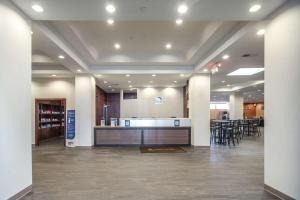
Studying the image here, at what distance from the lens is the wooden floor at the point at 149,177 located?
4.31 meters

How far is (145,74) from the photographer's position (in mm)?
10250

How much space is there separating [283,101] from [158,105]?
11.0 meters

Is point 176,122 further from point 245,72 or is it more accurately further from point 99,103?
point 99,103

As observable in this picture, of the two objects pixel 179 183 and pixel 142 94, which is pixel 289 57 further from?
pixel 142 94

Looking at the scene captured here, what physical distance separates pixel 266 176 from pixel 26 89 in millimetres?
4953

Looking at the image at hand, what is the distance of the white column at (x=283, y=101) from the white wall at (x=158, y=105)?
10.3 m

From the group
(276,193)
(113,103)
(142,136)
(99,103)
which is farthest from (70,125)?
(276,193)

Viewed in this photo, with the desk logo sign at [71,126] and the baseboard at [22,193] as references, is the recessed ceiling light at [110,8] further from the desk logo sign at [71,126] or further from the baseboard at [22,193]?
the desk logo sign at [71,126]

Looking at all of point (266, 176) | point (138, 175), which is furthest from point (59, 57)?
point (266, 176)

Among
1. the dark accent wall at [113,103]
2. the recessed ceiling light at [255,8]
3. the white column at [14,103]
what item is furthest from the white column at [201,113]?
the dark accent wall at [113,103]

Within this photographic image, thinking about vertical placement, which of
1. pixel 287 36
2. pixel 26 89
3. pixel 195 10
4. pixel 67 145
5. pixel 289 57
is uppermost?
pixel 195 10

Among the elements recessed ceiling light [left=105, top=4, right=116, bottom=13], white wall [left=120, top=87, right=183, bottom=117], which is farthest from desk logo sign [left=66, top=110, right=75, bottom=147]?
recessed ceiling light [left=105, top=4, right=116, bottom=13]

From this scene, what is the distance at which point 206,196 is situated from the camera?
166 inches

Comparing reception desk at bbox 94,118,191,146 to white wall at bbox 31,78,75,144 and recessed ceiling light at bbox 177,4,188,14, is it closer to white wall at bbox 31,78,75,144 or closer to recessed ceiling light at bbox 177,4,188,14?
white wall at bbox 31,78,75,144
